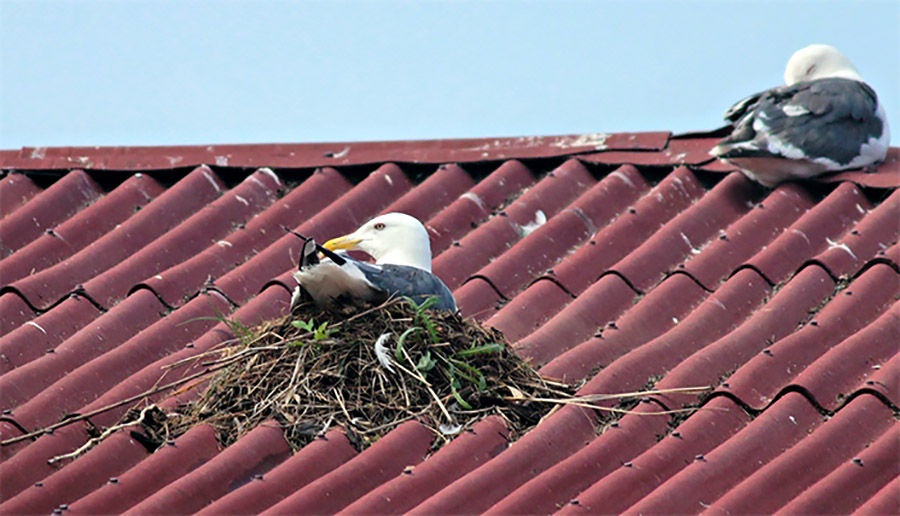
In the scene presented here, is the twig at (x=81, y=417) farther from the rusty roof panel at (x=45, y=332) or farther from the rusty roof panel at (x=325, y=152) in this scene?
the rusty roof panel at (x=325, y=152)

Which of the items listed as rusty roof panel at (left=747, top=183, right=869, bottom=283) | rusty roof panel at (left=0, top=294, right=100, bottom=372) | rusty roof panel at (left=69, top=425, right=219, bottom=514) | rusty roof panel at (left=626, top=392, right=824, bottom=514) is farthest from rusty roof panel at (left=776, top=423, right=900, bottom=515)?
rusty roof panel at (left=0, top=294, right=100, bottom=372)

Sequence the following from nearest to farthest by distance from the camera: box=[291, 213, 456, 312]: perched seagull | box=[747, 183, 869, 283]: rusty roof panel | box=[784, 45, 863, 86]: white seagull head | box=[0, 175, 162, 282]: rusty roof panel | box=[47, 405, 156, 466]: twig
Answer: box=[47, 405, 156, 466]: twig, box=[291, 213, 456, 312]: perched seagull, box=[747, 183, 869, 283]: rusty roof panel, box=[0, 175, 162, 282]: rusty roof panel, box=[784, 45, 863, 86]: white seagull head

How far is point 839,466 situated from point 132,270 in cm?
327

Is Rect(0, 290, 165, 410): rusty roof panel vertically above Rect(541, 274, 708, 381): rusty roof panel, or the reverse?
Rect(0, 290, 165, 410): rusty roof panel

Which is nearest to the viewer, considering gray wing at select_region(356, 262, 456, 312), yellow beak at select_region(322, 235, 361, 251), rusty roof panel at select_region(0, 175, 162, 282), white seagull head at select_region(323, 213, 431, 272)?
gray wing at select_region(356, 262, 456, 312)

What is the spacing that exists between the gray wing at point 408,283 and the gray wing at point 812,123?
1903 mm

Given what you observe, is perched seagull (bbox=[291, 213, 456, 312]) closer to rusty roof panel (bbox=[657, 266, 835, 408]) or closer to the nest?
the nest

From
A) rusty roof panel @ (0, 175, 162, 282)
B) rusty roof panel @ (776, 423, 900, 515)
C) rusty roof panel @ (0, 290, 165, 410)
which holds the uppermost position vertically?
rusty roof panel @ (0, 175, 162, 282)

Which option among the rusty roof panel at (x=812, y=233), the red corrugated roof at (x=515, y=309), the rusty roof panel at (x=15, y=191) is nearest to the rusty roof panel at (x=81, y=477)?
the red corrugated roof at (x=515, y=309)

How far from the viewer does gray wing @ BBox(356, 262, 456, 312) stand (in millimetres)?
5543

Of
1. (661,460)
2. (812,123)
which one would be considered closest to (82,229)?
(661,460)

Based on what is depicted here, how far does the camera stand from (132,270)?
6.60 metres

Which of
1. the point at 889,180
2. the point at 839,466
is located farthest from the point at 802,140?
the point at 839,466

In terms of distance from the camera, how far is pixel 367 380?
17.2 ft
